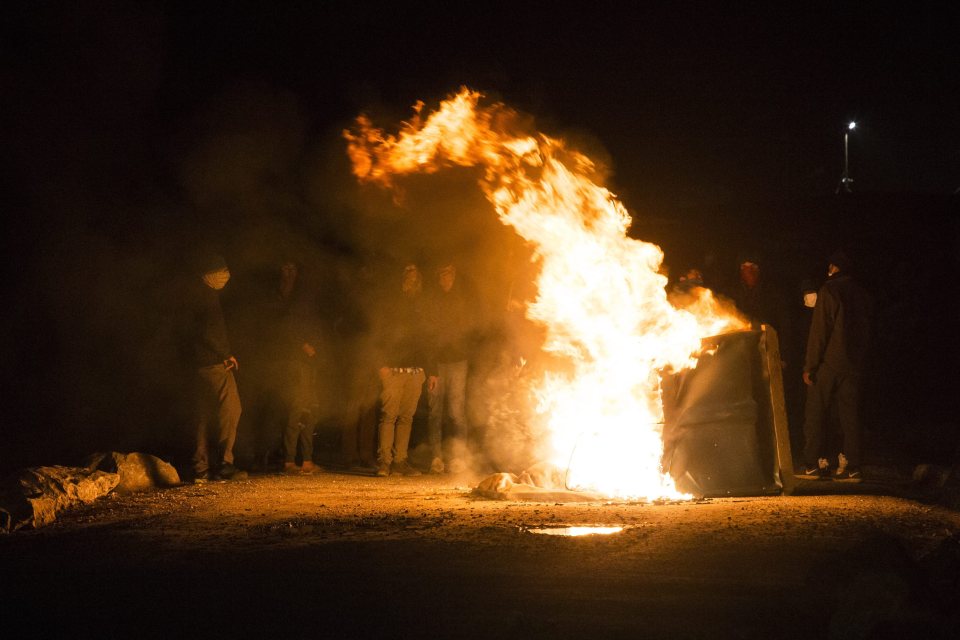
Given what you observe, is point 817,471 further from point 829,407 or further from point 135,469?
point 135,469

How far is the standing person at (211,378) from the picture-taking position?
8938 mm

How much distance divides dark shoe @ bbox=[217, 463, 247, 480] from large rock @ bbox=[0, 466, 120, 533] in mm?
1305

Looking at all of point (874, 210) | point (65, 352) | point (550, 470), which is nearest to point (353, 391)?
point (550, 470)

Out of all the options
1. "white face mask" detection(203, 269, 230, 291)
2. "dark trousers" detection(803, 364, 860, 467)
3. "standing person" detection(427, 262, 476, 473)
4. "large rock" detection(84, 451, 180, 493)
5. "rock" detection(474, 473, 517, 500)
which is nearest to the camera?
"rock" detection(474, 473, 517, 500)

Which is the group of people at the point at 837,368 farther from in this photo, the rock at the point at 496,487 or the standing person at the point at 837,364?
the rock at the point at 496,487

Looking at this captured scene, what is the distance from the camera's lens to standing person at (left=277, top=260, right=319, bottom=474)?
972 centimetres

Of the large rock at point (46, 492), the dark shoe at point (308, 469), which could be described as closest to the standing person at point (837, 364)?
the dark shoe at point (308, 469)

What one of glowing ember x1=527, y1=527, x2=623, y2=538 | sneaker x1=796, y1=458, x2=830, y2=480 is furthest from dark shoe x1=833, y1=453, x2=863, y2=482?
glowing ember x1=527, y1=527, x2=623, y2=538

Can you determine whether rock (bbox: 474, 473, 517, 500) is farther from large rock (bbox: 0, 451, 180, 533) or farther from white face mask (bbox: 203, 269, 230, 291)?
white face mask (bbox: 203, 269, 230, 291)

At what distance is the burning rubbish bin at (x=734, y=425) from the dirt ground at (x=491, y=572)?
36 centimetres

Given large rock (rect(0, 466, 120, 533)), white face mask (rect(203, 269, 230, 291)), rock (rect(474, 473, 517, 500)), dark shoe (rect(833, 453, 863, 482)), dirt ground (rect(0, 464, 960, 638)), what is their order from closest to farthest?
dirt ground (rect(0, 464, 960, 638)), large rock (rect(0, 466, 120, 533)), rock (rect(474, 473, 517, 500)), dark shoe (rect(833, 453, 863, 482)), white face mask (rect(203, 269, 230, 291))

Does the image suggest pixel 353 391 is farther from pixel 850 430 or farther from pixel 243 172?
pixel 850 430

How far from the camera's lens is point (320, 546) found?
5.09m

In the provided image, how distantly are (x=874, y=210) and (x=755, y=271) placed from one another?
6130 mm
